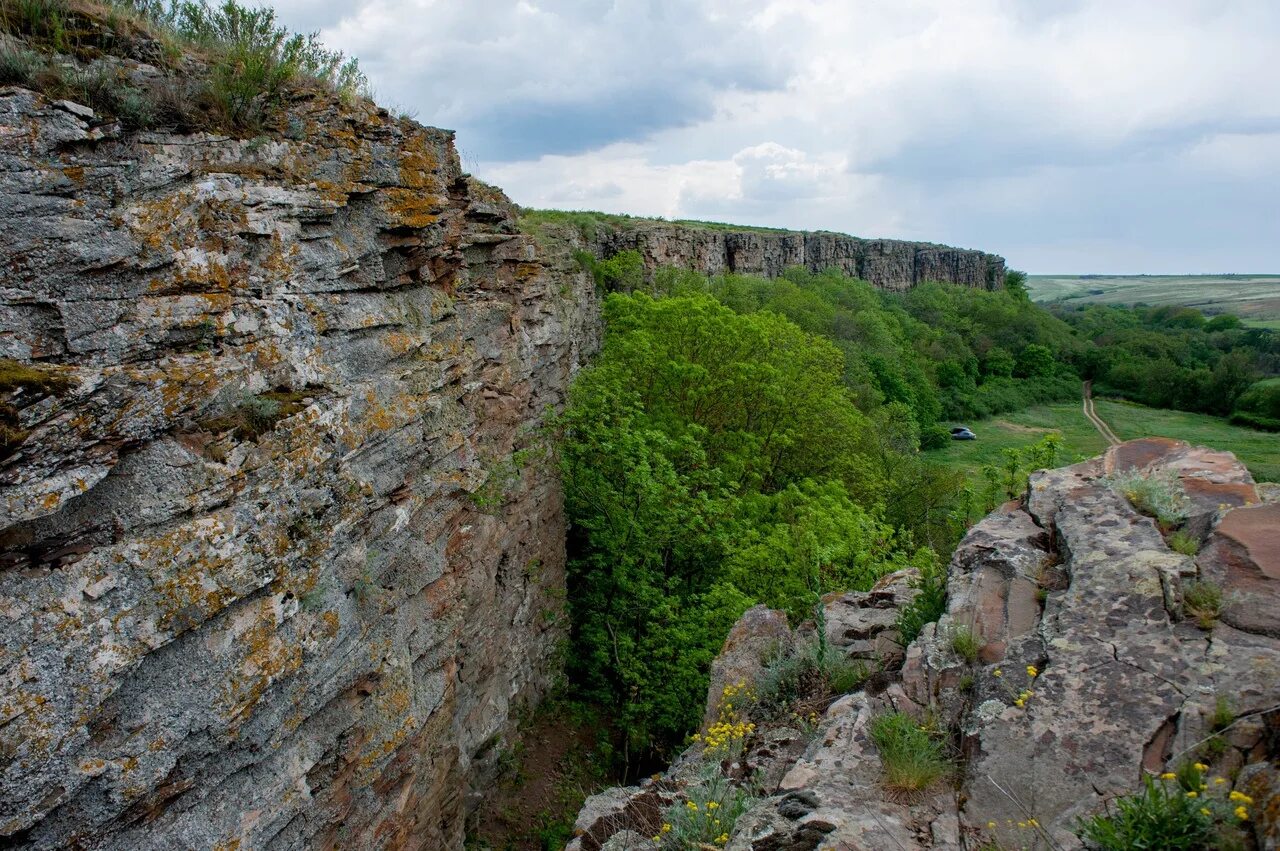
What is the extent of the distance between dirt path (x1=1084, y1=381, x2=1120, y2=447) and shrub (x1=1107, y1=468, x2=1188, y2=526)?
41094 mm

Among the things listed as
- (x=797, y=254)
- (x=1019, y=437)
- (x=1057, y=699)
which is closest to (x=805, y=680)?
(x=1057, y=699)

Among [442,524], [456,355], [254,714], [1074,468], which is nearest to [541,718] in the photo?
[442,524]

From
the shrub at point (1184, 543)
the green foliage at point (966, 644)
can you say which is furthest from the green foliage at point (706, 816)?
the shrub at point (1184, 543)

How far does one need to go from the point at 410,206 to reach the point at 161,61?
2760 mm

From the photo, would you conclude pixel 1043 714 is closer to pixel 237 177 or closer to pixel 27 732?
pixel 27 732

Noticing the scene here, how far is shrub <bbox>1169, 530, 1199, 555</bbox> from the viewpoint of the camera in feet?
18.3

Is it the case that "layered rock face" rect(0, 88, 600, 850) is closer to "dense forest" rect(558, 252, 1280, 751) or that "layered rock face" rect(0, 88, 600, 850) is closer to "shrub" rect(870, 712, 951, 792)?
"shrub" rect(870, 712, 951, 792)

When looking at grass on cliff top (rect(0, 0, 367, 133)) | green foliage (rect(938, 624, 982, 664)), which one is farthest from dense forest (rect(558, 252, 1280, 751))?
grass on cliff top (rect(0, 0, 367, 133))

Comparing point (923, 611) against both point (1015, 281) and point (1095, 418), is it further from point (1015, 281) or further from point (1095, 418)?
point (1015, 281)

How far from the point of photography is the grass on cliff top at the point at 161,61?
18.2 feet

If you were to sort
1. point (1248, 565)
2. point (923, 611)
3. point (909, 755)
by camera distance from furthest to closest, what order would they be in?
point (923, 611), point (1248, 565), point (909, 755)

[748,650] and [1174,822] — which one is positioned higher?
[1174,822]

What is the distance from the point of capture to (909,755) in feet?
16.1

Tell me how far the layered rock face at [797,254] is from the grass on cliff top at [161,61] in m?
25.3
